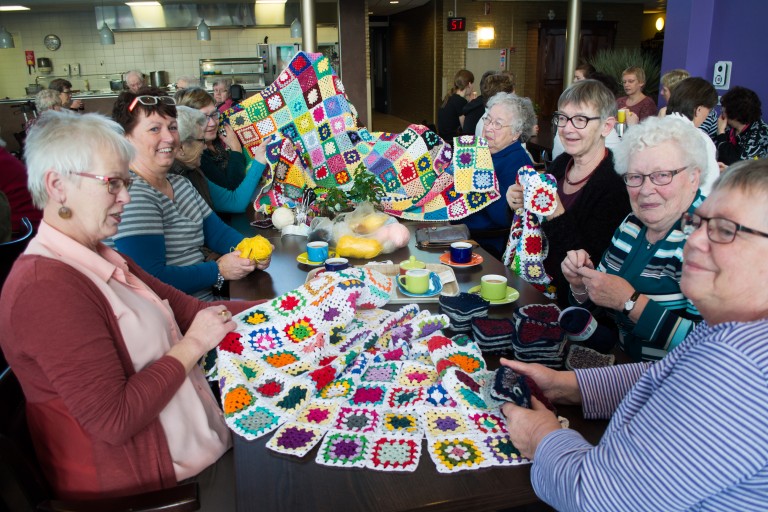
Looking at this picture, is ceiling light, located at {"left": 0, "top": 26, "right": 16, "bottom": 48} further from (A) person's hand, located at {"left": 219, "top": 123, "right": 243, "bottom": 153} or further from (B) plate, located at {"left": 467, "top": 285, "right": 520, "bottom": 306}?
(B) plate, located at {"left": 467, "top": 285, "right": 520, "bottom": 306}

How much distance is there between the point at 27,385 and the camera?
4.20 ft

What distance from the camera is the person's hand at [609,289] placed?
1773 millimetres

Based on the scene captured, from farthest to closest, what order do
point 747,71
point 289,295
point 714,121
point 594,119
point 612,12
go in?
point 612,12 → point 747,71 → point 714,121 → point 594,119 → point 289,295

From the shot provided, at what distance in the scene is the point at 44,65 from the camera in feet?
35.1

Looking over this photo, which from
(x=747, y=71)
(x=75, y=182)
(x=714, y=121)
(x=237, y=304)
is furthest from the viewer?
(x=747, y=71)

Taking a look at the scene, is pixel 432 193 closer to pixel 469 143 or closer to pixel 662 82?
pixel 469 143

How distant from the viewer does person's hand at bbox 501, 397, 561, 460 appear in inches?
46.1

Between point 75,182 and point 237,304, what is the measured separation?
25.7 inches

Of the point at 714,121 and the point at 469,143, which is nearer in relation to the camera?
the point at 469,143

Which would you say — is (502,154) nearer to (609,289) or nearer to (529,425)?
(609,289)

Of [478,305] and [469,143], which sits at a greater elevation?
[469,143]

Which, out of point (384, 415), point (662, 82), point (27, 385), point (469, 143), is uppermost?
point (662, 82)

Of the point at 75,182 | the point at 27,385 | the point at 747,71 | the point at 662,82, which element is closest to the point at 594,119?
the point at 75,182

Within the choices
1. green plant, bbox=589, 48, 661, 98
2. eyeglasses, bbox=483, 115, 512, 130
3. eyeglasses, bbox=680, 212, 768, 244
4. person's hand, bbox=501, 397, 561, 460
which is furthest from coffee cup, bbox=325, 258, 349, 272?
green plant, bbox=589, 48, 661, 98
